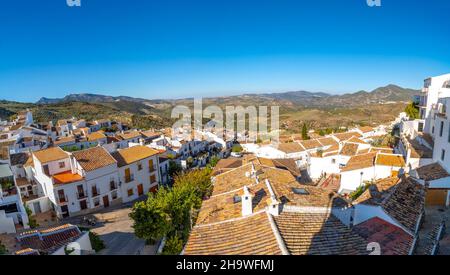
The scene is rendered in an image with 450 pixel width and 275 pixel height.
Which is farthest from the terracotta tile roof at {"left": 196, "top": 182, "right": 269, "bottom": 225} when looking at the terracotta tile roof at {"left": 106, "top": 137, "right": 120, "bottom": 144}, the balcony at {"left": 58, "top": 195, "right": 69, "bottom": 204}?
the terracotta tile roof at {"left": 106, "top": 137, "right": 120, "bottom": 144}

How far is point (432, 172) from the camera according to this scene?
12.5m

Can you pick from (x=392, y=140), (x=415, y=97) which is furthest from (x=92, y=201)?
(x=415, y=97)

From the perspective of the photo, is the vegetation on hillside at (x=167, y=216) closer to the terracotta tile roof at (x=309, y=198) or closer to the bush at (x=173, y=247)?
the bush at (x=173, y=247)

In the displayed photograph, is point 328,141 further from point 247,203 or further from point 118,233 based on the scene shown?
point 247,203

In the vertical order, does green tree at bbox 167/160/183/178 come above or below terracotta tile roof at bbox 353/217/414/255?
below

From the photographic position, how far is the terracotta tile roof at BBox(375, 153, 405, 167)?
15.6m

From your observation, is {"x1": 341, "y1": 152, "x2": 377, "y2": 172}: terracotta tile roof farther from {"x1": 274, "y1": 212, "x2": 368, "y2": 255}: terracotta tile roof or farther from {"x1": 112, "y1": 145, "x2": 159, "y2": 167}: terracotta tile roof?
{"x1": 112, "y1": 145, "x2": 159, "y2": 167}: terracotta tile roof

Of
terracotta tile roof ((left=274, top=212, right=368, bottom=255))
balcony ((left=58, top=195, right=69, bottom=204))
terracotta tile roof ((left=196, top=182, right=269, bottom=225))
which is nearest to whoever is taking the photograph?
terracotta tile roof ((left=274, top=212, right=368, bottom=255))

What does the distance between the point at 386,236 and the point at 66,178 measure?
1908 centimetres

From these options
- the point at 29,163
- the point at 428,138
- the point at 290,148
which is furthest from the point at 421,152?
the point at 29,163

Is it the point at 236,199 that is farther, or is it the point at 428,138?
the point at 428,138

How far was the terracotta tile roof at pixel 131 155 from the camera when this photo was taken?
2111 centimetres

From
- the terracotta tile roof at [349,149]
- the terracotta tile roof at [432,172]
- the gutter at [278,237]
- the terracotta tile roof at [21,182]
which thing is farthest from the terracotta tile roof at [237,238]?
the terracotta tile roof at [21,182]

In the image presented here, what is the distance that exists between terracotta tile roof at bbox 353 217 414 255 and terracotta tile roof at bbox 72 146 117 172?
16.9 metres
